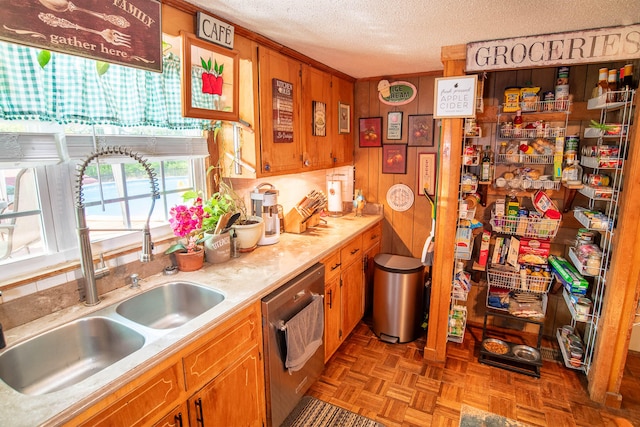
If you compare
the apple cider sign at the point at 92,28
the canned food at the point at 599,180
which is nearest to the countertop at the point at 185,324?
the apple cider sign at the point at 92,28

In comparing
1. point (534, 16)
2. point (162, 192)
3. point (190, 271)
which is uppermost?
point (534, 16)

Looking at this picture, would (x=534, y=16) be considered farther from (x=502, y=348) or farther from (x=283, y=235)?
(x=502, y=348)

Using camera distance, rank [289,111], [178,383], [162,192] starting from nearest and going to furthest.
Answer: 1. [178,383]
2. [162,192]
3. [289,111]

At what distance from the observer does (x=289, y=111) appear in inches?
97.3

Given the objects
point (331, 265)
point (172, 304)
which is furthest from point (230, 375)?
point (331, 265)

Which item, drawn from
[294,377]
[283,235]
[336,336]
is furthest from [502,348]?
[283,235]

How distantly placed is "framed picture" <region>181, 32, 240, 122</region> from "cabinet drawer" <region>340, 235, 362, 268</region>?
4.02 ft

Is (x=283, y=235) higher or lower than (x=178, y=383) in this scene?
higher

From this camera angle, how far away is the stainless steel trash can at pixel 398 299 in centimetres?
285

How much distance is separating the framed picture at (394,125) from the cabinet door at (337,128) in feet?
1.12

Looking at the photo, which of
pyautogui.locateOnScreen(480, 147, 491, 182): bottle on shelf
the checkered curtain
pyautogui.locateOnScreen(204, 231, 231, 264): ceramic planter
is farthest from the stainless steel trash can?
the checkered curtain

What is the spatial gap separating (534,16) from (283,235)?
201 cm

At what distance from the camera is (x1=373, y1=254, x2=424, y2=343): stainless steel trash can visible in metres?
2.85

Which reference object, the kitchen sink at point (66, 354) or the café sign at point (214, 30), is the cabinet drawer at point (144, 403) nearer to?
the kitchen sink at point (66, 354)
